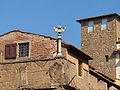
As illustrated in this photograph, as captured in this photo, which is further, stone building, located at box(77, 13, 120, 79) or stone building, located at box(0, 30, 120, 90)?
stone building, located at box(77, 13, 120, 79)

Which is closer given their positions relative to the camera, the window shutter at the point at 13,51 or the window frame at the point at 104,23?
the window shutter at the point at 13,51

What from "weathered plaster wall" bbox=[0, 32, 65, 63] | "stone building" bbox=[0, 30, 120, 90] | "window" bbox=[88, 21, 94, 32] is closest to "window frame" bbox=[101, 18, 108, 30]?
"window" bbox=[88, 21, 94, 32]

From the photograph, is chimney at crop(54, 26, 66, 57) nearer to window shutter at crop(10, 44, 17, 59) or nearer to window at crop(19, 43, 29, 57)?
window at crop(19, 43, 29, 57)

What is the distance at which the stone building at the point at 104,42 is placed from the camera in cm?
3841

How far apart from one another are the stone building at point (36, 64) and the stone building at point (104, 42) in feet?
53.3

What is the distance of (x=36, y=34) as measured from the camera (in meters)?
21.4

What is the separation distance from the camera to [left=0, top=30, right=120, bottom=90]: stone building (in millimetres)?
20250

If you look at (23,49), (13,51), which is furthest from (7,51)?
(23,49)

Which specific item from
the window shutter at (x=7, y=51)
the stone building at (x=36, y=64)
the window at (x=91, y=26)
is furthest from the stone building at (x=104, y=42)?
the window shutter at (x=7, y=51)

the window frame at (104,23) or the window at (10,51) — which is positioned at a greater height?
the window frame at (104,23)

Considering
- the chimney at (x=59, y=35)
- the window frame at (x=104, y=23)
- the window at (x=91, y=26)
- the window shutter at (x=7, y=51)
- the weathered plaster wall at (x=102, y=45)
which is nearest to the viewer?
the chimney at (x=59, y=35)

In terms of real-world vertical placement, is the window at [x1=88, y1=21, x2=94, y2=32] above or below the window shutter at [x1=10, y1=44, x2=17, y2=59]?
above

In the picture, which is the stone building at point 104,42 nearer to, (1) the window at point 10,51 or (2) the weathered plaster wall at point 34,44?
(2) the weathered plaster wall at point 34,44

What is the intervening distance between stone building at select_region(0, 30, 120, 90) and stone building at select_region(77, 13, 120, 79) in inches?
639
